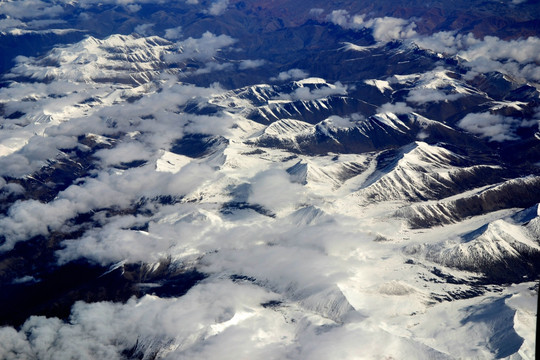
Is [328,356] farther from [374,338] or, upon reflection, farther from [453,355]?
[453,355]

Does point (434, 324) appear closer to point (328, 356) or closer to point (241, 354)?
point (328, 356)

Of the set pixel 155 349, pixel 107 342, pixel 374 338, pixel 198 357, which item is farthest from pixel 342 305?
pixel 107 342

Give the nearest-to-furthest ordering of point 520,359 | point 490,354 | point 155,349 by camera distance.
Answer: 1. point 520,359
2. point 490,354
3. point 155,349

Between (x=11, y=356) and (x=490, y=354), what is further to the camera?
(x=11, y=356)

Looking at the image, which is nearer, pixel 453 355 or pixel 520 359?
pixel 520 359

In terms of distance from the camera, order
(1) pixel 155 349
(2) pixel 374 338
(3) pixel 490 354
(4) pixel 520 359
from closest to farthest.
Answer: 1. (4) pixel 520 359
2. (3) pixel 490 354
3. (2) pixel 374 338
4. (1) pixel 155 349

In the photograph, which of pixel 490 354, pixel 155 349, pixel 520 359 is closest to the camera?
pixel 520 359

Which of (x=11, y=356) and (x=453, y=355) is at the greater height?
(x=453, y=355)

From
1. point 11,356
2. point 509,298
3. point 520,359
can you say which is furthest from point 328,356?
point 11,356

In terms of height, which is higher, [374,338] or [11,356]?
[374,338]
